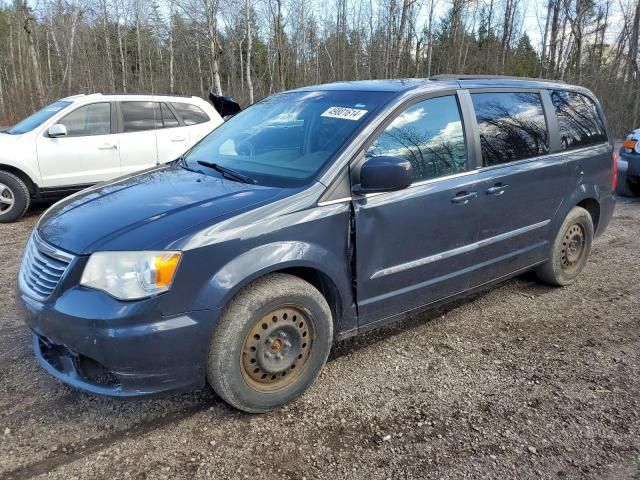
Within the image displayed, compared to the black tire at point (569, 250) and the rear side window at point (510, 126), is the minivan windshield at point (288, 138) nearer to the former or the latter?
the rear side window at point (510, 126)

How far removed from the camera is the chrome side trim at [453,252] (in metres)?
3.19

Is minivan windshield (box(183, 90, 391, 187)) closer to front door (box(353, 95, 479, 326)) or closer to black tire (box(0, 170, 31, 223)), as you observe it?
front door (box(353, 95, 479, 326))

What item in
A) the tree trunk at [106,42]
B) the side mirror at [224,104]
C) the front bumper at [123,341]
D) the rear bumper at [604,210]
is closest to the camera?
the front bumper at [123,341]

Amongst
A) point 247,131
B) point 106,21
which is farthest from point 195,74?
point 247,131

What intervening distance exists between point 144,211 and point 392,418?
174cm

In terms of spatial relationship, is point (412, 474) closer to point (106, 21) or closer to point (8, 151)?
point (8, 151)

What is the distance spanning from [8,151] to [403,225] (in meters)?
6.15

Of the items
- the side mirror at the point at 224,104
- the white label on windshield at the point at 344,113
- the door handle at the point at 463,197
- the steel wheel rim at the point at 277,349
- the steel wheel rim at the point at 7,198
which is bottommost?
the steel wheel rim at the point at 277,349

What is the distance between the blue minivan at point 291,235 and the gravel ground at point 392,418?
0.98ft

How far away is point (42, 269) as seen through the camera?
8.74 ft

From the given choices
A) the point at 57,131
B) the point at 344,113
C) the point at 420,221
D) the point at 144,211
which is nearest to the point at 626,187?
the point at 420,221

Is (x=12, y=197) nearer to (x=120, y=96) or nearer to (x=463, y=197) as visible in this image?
(x=120, y=96)

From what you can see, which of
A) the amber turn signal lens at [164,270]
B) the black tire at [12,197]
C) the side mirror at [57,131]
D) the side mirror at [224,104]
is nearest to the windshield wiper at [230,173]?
the amber turn signal lens at [164,270]

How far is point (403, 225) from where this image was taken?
318cm
